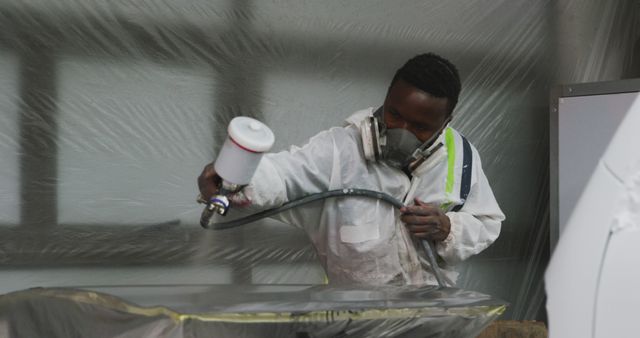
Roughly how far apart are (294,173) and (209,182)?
279 mm

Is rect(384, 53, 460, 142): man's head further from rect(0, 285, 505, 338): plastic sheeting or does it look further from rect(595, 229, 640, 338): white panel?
rect(595, 229, 640, 338): white panel

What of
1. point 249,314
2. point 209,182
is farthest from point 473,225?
point 249,314

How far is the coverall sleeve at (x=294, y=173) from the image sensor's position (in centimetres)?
142

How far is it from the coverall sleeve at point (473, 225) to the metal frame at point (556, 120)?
0.96 metres

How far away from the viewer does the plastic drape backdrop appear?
6.16 ft

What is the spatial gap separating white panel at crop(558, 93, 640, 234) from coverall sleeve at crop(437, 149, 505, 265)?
3.16 ft

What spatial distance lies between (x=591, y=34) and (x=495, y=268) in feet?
3.26

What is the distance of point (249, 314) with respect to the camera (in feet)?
3.04

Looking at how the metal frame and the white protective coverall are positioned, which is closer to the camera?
the white protective coverall

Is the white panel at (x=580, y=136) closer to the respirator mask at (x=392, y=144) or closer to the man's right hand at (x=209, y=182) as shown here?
the respirator mask at (x=392, y=144)

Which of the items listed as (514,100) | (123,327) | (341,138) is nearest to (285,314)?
(123,327)

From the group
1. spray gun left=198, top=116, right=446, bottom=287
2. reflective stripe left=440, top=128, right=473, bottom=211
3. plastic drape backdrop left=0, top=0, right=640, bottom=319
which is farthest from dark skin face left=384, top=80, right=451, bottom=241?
plastic drape backdrop left=0, top=0, right=640, bottom=319

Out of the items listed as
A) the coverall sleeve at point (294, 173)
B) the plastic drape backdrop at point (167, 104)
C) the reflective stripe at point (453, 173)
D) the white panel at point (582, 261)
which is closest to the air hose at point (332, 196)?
the coverall sleeve at point (294, 173)

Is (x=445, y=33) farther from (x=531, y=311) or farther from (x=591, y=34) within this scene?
(x=531, y=311)
